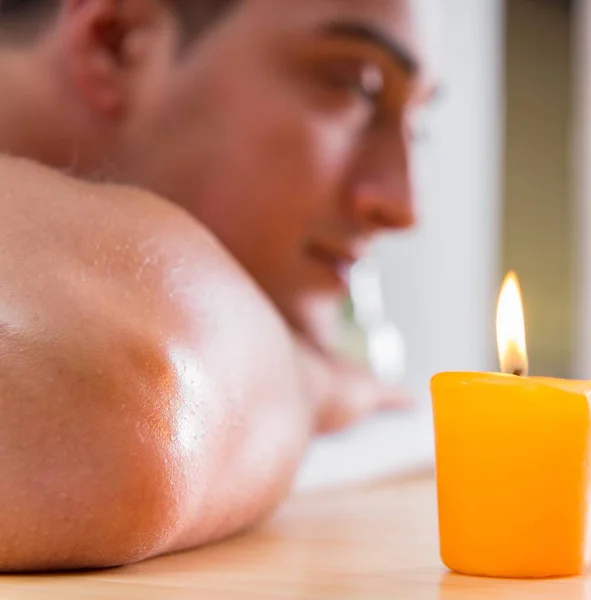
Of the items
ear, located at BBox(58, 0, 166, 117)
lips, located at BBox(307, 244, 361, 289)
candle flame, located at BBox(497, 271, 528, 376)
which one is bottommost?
candle flame, located at BBox(497, 271, 528, 376)

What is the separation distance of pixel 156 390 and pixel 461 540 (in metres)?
0.19

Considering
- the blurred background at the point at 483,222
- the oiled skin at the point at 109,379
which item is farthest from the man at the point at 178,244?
the blurred background at the point at 483,222

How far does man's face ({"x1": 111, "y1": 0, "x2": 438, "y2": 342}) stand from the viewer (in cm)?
103

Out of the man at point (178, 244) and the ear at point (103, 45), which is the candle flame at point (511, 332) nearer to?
the man at point (178, 244)

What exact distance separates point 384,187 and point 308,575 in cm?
63

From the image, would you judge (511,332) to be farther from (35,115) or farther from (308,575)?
(35,115)

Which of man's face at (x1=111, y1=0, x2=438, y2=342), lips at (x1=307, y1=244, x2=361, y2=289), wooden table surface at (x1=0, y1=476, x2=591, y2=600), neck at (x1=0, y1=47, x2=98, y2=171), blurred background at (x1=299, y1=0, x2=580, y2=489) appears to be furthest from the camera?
blurred background at (x1=299, y1=0, x2=580, y2=489)

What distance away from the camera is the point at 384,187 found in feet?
3.71

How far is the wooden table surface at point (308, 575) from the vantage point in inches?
20.0

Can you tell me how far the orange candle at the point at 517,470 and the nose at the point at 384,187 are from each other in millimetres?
592

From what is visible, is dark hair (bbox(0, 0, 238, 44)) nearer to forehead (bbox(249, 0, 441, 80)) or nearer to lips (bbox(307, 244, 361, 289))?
forehead (bbox(249, 0, 441, 80))

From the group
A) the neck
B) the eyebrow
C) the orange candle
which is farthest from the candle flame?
the eyebrow

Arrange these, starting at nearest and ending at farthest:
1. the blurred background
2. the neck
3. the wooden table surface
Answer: the wooden table surface → the neck → the blurred background

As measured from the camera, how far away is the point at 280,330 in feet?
2.49
